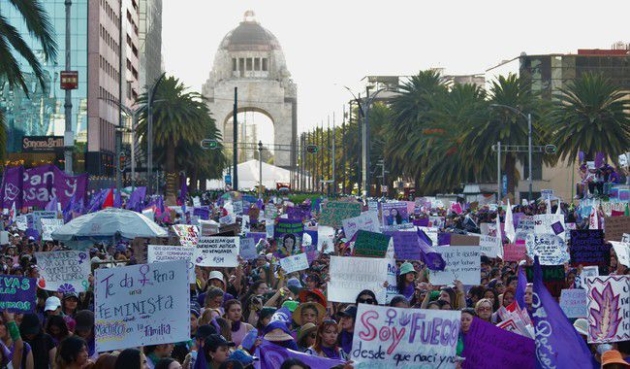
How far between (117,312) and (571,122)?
5379cm

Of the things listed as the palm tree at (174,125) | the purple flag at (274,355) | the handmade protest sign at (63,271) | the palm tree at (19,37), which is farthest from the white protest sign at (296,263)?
the palm tree at (174,125)

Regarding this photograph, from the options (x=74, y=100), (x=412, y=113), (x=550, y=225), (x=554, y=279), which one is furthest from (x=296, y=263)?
(x=74, y=100)

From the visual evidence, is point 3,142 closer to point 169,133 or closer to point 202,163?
point 169,133

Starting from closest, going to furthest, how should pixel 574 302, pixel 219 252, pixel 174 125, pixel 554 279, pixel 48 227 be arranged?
pixel 574 302 → pixel 554 279 → pixel 219 252 → pixel 48 227 → pixel 174 125

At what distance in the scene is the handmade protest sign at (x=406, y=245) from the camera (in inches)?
732

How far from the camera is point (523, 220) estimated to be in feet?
87.7

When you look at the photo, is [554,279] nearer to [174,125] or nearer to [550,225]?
[550,225]

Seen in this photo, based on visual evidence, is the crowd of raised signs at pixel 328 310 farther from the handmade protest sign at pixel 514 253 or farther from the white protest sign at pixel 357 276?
the handmade protest sign at pixel 514 253

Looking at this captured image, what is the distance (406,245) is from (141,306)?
9.03 meters

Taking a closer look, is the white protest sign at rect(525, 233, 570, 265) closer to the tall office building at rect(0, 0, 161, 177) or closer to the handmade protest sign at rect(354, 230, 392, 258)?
the handmade protest sign at rect(354, 230, 392, 258)

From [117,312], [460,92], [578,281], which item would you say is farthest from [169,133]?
[117,312]

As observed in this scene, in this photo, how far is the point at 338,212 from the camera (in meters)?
27.8

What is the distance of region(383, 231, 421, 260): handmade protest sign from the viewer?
61.0 feet

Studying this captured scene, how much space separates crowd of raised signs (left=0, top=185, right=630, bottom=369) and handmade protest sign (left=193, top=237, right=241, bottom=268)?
0.02 m
